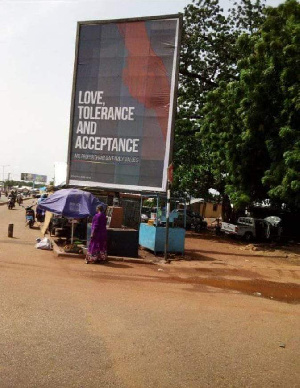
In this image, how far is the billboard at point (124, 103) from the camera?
15938mm

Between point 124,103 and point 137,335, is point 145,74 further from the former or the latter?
point 137,335

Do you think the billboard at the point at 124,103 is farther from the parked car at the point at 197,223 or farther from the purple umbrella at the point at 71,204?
the parked car at the point at 197,223

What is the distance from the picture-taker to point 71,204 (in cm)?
1370

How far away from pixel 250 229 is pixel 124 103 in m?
13.8

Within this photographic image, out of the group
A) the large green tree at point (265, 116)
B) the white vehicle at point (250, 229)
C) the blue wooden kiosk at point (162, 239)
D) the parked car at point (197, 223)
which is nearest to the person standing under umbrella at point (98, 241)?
the blue wooden kiosk at point (162, 239)

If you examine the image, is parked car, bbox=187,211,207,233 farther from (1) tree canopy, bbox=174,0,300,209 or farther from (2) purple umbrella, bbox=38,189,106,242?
(2) purple umbrella, bbox=38,189,106,242

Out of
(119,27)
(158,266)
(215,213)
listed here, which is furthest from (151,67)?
(215,213)

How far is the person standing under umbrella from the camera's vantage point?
452 inches

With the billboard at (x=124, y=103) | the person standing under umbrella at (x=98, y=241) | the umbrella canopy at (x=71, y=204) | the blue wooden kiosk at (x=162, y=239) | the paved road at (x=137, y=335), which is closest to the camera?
the paved road at (x=137, y=335)

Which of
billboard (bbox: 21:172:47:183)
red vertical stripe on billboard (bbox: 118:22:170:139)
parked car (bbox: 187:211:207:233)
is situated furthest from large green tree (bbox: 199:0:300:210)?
billboard (bbox: 21:172:47:183)

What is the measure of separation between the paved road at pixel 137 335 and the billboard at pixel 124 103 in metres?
7.62

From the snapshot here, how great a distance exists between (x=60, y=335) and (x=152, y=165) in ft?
36.9

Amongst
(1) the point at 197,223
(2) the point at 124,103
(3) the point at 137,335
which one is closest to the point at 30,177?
(1) the point at 197,223

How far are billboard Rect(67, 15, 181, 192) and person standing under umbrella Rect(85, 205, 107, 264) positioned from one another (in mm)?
4629
